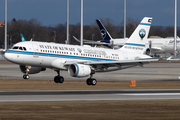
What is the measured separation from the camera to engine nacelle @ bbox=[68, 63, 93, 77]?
119ft

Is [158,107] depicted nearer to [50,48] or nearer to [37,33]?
[50,48]

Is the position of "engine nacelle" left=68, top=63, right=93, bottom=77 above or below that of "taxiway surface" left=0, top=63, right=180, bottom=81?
above

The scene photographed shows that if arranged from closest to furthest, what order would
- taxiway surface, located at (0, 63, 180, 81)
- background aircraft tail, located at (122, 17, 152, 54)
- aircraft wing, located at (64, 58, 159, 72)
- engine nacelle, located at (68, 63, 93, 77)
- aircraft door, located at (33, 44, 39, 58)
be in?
engine nacelle, located at (68, 63, 93, 77) < aircraft door, located at (33, 44, 39, 58) < aircraft wing, located at (64, 58, 159, 72) < background aircraft tail, located at (122, 17, 152, 54) < taxiway surface, located at (0, 63, 180, 81)

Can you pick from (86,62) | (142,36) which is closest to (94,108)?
(86,62)

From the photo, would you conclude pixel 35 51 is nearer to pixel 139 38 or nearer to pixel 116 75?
pixel 139 38

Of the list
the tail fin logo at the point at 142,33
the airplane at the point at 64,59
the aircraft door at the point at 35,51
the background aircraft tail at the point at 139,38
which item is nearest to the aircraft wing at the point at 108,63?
the airplane at the point at 64,59

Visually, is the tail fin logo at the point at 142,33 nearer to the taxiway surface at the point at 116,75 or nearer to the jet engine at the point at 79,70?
the taxiway surface at the point at 116,75

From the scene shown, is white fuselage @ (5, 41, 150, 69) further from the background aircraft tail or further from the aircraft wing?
the background aircraft tail

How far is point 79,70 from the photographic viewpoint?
3616 centimetres

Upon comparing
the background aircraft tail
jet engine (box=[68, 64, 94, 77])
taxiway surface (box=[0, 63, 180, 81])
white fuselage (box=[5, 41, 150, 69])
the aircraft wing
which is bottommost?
taxiway surface (box=[0, 63, 180, 81])

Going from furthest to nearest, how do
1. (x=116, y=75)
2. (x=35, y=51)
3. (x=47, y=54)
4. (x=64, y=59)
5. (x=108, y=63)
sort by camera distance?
1. (x=116, y=75)
2. (x=64, y=59)
3. (x=108, y=63)
4. (x=47, y=54)
5. (x=35, y=51)

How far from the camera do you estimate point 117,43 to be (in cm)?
11944

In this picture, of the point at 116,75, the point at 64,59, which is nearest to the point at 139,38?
the point at 116,75

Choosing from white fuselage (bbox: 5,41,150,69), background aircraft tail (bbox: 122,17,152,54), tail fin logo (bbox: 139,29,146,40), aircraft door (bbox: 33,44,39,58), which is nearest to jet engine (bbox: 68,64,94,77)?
white fuselage (bbox: 5,41,150,69)
